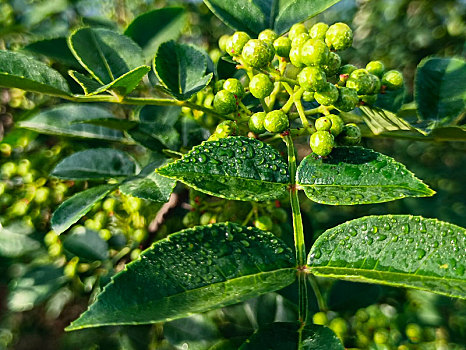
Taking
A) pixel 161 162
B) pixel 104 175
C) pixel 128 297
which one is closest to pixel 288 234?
pixel 161 162

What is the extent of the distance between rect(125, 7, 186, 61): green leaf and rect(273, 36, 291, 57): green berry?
46 cm

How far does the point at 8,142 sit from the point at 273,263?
134cm

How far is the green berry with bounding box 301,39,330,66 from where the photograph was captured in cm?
91

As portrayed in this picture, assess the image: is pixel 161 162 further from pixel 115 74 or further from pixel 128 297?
pixel 128 297

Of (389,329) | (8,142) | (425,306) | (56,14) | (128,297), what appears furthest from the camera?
(56,14)

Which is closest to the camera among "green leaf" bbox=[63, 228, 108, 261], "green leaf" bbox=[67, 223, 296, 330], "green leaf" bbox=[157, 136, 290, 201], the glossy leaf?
"green leaf" bbox=[67, 223, 296, 330]

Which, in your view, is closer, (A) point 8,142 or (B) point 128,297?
(B) point 128,297

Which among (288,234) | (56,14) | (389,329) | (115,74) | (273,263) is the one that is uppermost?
(56,14)

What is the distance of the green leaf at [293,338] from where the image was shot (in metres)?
0.72

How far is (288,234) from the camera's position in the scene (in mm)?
1351

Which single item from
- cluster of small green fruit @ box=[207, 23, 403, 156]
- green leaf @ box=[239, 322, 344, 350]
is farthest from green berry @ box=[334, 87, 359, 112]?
green leaf @ box=[239, 322, 344, 350]

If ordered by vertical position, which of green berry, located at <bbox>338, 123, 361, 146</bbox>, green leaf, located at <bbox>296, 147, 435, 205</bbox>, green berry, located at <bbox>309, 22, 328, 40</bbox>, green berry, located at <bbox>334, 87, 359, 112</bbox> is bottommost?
green leaf, located at <bbox>296, 147, 435, 205</bbox>

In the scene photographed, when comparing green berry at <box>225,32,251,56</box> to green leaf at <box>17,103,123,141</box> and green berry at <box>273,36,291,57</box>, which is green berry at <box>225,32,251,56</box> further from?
green leaf at <box>17,103,123,141</box>

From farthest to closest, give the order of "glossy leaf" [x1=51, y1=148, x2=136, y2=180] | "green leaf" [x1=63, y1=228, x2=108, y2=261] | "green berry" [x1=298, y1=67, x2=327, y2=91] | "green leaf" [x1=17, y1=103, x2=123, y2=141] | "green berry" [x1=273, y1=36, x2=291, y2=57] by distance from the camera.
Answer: "green leaf" [x1=63, y1=228, x2=108, y2=261] < "green leaf" [x1=17, y1=103, x2=123, y2=141] < "glossy leaf" [x1=51, y1=148, x2=136, y2=180] < "green berry" [x1=273, y1=36, x2=291, y2=57] < "green berry" [x1=298, y1=67, x2=327, y2=91]
